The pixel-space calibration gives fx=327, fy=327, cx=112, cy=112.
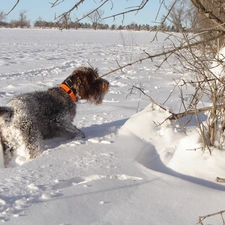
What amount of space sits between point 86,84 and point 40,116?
921mm

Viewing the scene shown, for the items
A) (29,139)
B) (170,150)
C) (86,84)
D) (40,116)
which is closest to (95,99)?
(86,84)

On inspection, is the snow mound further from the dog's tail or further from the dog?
the dog's tail

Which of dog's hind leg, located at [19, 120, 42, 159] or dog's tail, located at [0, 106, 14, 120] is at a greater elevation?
dog's tail, located at [0, 106, 14, 120]

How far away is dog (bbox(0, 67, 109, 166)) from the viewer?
157 inches

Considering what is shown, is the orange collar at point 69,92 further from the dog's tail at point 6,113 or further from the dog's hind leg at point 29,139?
the dog's tail at point 6,113

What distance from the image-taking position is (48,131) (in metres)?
4.40

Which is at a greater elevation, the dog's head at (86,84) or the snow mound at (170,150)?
the dog's head at (86,84)

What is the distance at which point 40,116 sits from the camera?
4.28 metres

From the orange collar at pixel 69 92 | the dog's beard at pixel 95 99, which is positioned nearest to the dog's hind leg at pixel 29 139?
the orange collar at pixel 69 92

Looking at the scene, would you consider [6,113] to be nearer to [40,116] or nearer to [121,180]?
[40,116]

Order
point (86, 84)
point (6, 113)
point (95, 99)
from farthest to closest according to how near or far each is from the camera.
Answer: point (95, 99), point (86, 84), point (6, 113)

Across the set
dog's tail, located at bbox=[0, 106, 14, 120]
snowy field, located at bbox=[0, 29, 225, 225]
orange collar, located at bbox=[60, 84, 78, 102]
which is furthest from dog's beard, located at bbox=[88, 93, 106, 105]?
dog's tail, located at bbox=[0, 106, 14, 120]

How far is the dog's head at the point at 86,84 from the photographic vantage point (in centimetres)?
476

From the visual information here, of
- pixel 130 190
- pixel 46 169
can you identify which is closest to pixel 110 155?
pixel 46 169
